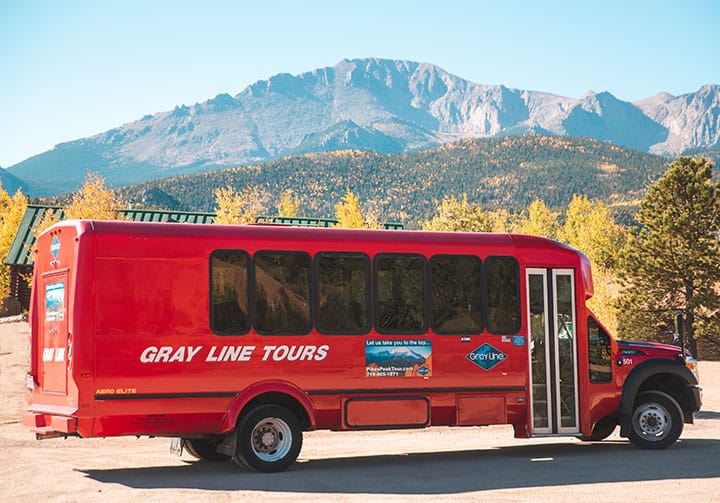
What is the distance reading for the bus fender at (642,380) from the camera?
14406mm

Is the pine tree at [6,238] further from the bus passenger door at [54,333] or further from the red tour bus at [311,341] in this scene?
the red tour bus at [311,341]

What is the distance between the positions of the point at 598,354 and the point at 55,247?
25.9 feet

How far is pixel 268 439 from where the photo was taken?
1239cm

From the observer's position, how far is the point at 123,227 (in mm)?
11805

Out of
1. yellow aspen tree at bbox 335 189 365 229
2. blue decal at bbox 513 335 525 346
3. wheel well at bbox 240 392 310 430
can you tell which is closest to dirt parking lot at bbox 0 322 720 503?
wheel well at bbox 240 392 310 430

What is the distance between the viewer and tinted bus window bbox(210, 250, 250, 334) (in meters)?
12.1

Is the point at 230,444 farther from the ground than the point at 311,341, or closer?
closer

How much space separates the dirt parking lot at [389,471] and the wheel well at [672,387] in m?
0.71

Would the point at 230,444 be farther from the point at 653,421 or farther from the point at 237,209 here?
the point at 237,209

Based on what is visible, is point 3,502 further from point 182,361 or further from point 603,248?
point 603,248

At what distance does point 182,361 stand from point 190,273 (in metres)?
1.10

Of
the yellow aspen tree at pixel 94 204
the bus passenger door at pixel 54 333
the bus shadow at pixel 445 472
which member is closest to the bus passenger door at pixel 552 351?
the bus shadow at pixel 445 472

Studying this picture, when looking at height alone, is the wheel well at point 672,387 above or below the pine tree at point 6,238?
below

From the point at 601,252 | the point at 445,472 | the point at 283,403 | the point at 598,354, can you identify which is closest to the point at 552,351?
the point at 598,354
